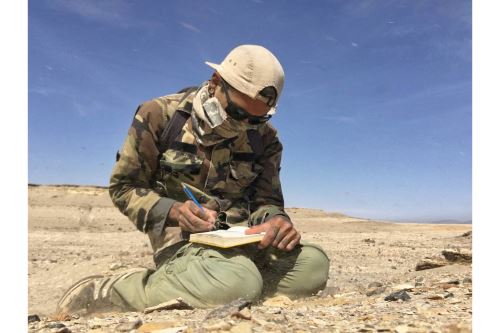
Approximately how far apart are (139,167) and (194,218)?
0.66 m

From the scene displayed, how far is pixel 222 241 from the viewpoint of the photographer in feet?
8.94

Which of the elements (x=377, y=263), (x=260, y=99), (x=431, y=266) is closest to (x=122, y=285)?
(x=260, y=99)

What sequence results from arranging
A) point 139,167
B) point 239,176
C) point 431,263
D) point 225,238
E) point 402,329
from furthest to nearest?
point 431,263, point 239,176, point 139,167, point 225,238, point 402,329

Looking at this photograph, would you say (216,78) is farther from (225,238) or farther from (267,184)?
(225,238)

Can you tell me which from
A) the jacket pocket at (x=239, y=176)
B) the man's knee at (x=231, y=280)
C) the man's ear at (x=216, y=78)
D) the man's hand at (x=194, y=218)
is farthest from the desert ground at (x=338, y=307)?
the man's ear at (x=216, y=78)

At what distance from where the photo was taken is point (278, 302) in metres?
2.98

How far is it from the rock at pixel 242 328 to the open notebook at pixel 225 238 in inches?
34.9

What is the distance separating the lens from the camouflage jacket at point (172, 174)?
323 centimetres

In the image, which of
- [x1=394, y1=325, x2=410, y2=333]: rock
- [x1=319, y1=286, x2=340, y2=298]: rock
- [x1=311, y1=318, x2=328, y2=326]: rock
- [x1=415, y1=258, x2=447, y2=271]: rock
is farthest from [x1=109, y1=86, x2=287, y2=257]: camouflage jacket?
[x1=415, y1=258, x2=447, y2=271]: rock

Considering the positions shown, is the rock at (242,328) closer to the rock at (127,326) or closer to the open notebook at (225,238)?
the rock at (127,326)

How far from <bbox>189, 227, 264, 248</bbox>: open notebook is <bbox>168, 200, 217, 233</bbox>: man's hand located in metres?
0.05

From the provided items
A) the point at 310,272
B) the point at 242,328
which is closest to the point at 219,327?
the point at 242,328

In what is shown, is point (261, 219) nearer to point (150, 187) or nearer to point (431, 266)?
point (150, 187)
